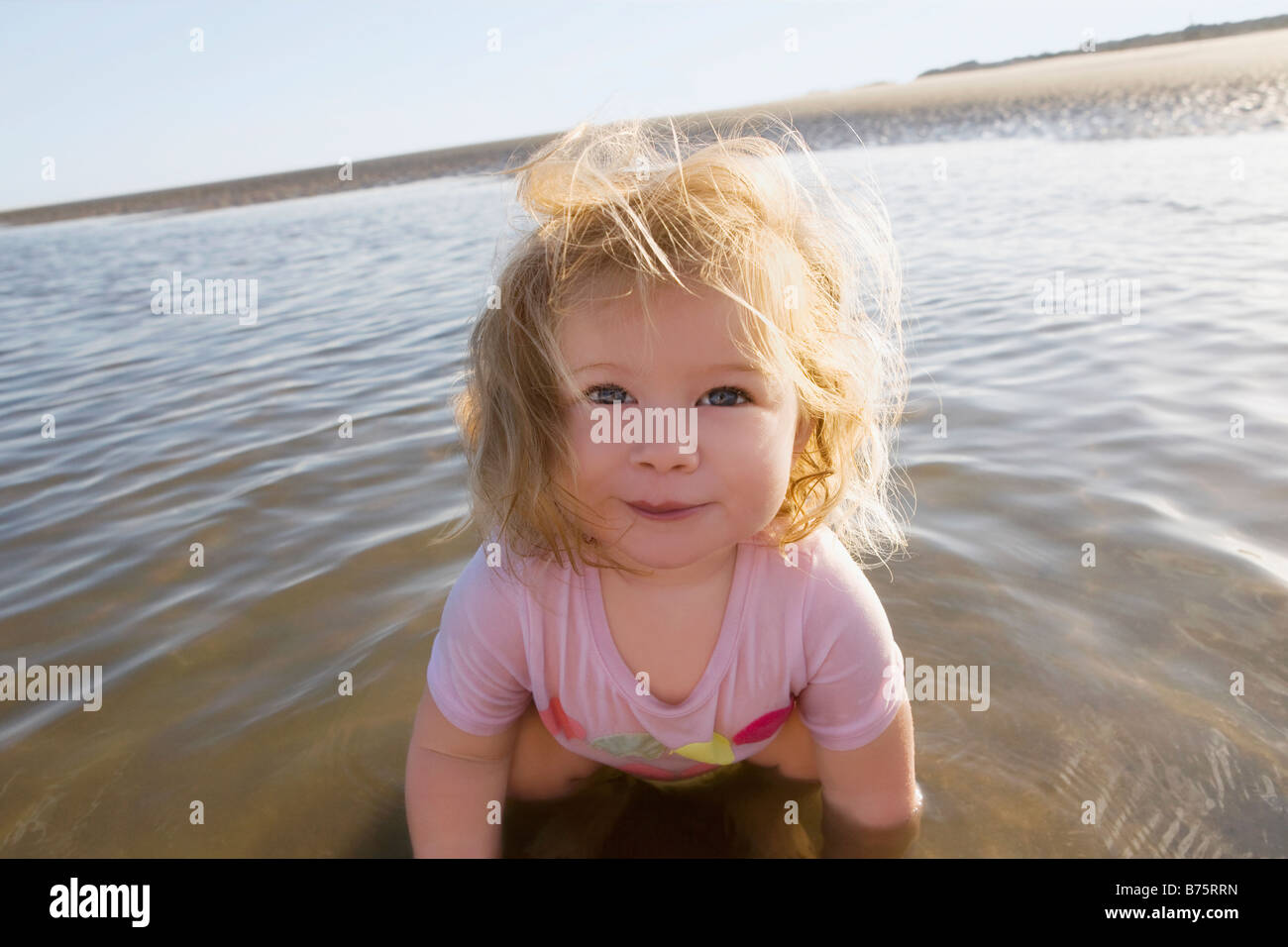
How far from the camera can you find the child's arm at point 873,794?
195 centimetres

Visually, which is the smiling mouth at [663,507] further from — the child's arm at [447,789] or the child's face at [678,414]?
the child's arm at [447,789]

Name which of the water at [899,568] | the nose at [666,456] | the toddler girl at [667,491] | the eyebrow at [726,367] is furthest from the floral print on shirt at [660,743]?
the eyebrow at [726,367]

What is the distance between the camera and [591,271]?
1708 millimetres

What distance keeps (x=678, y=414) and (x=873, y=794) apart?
96 cm

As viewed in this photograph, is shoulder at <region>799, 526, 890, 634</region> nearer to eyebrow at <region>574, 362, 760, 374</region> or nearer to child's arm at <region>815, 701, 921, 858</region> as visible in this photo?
child's arm at <region>815, 701, 921, 858</region>

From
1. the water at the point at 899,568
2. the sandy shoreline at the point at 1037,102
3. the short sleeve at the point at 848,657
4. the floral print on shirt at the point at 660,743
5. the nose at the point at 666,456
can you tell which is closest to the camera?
the nose at the point at 666,456

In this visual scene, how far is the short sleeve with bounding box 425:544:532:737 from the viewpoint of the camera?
195 centimetres

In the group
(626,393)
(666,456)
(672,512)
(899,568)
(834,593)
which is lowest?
(899,568)

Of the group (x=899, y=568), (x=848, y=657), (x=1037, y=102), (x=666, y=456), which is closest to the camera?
(x=666, y=456)

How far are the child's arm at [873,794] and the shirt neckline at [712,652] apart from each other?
31cm

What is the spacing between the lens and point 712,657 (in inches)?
75.9

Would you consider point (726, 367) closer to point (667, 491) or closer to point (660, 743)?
point (667, 491)

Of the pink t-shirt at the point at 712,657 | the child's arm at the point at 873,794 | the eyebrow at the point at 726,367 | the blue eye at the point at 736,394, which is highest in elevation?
the eyebrow at the point at 726,367

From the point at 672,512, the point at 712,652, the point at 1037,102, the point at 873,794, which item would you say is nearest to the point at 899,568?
the point at 873,794
